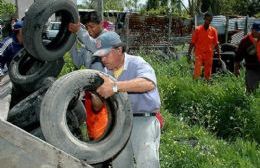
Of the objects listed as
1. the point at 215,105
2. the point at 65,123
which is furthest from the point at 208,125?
the point at 65,123

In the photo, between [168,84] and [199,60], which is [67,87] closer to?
[168,84]

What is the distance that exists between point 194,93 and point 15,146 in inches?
232

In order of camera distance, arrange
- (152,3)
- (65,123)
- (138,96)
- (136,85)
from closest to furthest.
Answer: (65,123)
(136,85)
(138,96)
(152,3)

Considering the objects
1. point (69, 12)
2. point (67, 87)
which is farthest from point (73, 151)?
point (69, 12)

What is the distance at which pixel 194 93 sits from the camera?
8477 mm

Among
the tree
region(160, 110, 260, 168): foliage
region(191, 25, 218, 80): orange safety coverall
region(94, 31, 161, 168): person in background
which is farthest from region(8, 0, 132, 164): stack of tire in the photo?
the tree

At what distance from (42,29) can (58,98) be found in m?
2.08

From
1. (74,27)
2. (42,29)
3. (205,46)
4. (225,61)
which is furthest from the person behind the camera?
(225,61)

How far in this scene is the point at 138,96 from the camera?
13.5 feet

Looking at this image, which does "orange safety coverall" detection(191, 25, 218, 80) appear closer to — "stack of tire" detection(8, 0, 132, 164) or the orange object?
the orange object

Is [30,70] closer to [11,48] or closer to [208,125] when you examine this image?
Answer: [11,48]

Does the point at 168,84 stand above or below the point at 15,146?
below

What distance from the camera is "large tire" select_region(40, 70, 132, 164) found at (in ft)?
10.9

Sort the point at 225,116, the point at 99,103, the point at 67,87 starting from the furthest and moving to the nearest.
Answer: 1. the point at 225,116
2. the point at 99,103
3. the point at 67,87
